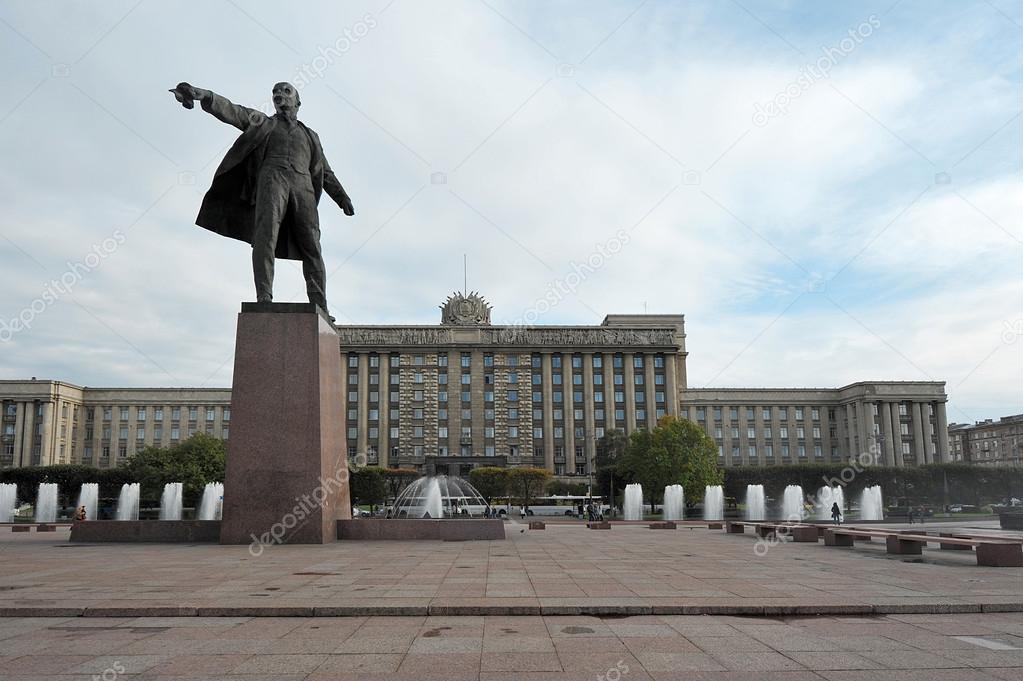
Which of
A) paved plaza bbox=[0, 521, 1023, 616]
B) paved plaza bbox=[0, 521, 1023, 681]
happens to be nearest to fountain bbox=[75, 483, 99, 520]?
paved plaza bbox=[0, 521, 1023, 616]

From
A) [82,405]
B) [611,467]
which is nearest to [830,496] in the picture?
[611,467]

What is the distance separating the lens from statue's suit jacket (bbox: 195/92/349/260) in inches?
731

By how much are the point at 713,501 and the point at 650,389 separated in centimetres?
4529

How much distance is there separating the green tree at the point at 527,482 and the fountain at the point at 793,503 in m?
25.3

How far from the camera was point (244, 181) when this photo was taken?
63.6ft

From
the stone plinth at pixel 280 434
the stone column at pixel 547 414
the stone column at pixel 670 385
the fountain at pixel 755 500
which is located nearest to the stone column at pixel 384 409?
the stone column at pixel 547 414

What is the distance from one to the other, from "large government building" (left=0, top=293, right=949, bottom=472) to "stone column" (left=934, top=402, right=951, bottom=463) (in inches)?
9.1

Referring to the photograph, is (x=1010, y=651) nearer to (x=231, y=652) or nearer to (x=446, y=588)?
(x=446, y=588)

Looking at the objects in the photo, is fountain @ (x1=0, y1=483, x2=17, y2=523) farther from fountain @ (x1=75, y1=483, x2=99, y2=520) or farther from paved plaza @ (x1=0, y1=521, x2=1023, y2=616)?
paved plaza @ (x1=0, y1=521, x2=1023, y2=616)

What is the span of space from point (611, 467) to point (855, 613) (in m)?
74.1

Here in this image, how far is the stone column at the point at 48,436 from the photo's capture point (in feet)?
340

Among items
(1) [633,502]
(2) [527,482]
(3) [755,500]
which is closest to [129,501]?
(2) [527,482]

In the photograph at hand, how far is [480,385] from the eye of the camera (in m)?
107

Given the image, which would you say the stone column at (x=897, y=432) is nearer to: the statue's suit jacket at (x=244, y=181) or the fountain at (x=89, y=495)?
the fountain at (x=89, y=495)
